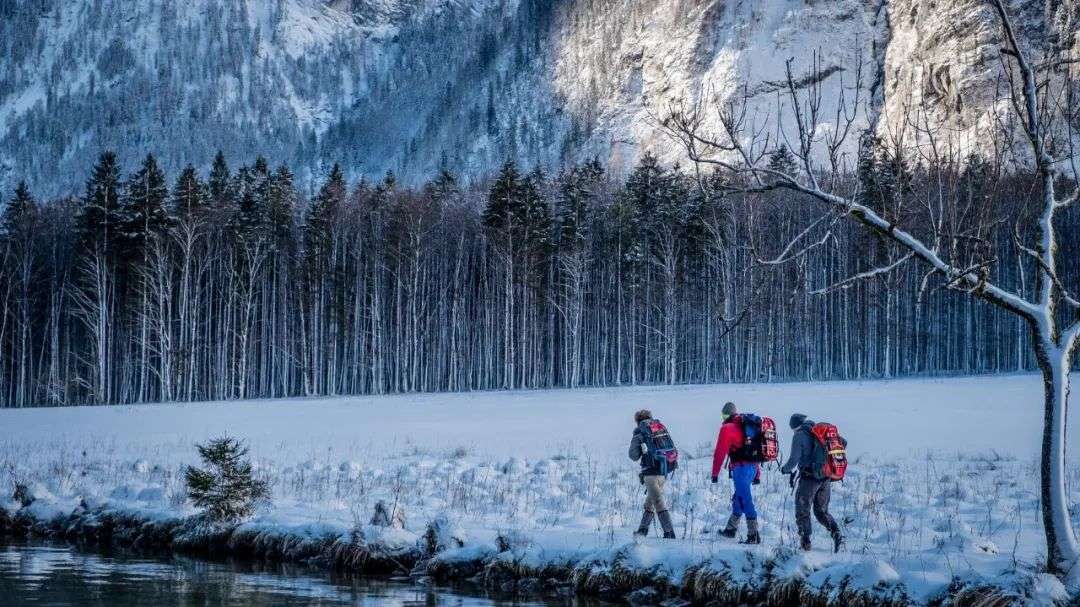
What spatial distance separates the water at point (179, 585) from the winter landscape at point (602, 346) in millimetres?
90

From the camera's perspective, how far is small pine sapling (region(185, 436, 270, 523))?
13.6m

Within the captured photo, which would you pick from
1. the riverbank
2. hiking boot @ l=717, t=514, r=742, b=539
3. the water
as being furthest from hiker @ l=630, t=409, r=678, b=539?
the water

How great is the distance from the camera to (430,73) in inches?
6639

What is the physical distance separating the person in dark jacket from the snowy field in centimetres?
41

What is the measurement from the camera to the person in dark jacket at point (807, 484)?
1043cm

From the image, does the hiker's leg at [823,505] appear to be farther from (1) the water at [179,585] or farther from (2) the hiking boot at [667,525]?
(1) the water at [179,585]

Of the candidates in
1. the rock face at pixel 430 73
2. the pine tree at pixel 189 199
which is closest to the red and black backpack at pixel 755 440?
the pine tree at pixel 189 199

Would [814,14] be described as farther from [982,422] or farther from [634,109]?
[982,422]

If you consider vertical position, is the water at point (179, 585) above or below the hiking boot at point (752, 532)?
below

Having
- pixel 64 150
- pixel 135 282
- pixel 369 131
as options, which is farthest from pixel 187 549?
pixel 64 150

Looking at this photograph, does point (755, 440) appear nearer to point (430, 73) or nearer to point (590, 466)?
point (590, 466)

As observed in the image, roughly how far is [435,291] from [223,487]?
36198 mm

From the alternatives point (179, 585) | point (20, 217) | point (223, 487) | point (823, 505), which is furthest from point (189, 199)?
point (823, 505)

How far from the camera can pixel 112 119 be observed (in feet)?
508
